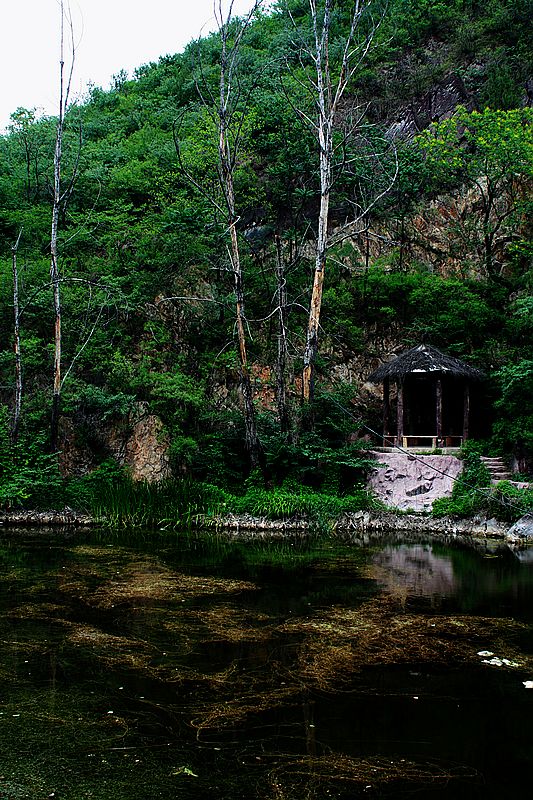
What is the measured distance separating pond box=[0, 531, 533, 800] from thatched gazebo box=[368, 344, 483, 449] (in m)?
8.46

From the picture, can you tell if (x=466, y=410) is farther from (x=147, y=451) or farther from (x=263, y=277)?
(x=147, y=451)

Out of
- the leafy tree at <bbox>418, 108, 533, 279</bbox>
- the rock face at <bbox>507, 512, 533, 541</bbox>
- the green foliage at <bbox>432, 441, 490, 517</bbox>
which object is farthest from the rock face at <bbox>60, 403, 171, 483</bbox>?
the leafy tree at <bbox>418, 108, 533, 279</bbox>

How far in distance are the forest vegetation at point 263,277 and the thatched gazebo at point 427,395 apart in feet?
2.93

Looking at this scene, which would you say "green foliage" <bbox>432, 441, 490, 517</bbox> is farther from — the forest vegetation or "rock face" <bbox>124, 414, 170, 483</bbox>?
"rock face" <bbox>124, 414, 170, 483</bbox>

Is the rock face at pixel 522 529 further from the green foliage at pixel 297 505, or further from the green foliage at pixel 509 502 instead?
the green foliage at pixel 297 505

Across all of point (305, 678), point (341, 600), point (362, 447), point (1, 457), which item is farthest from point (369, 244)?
point (305, 678)

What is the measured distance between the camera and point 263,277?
2280 cm

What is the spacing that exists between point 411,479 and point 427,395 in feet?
19.8

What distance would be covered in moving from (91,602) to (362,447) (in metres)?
10.5

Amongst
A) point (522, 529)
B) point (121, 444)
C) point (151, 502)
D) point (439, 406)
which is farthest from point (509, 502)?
point (121, 444)

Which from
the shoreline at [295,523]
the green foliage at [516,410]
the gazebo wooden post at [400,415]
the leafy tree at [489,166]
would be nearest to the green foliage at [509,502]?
the shoreline at [295,523]

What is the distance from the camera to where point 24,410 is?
60.0 ft

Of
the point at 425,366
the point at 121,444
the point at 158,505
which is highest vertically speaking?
the point at 425,366

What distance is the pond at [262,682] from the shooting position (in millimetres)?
3926
